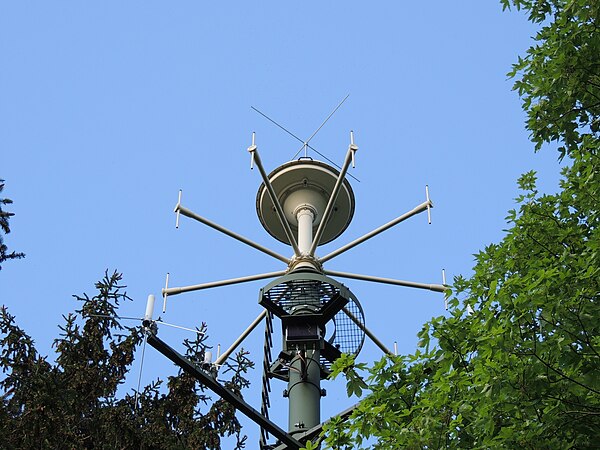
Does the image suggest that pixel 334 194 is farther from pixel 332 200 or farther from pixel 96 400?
pixel 96 400

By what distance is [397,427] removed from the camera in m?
7.66

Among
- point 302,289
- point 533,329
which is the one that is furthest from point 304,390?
point 533,329

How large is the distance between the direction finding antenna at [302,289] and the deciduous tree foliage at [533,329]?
3.63m

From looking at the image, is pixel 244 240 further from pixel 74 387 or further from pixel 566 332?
pixel 566 332

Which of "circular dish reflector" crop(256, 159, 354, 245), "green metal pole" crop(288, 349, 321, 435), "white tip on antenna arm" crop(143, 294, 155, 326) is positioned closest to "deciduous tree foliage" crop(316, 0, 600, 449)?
"white tip on antenna arm" crop(143, 294, 155, 326)

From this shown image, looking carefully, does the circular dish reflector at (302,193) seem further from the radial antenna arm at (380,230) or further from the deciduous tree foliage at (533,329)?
the deciduous tree foliage at (533,329)

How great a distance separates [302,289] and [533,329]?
7169 mm

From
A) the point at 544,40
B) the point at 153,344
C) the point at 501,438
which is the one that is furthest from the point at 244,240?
the point at 501,438

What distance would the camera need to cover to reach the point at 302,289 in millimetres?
14109

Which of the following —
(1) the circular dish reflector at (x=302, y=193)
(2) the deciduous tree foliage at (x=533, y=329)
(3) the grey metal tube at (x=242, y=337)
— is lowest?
(2) the deciduous tree foliage at (x=533, y=329)

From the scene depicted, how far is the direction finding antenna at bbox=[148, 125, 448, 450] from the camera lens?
1366 centimetres

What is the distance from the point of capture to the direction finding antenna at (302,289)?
44.8 ft

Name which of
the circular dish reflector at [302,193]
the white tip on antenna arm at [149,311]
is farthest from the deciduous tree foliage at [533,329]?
the circular dish reflector at [302,193]

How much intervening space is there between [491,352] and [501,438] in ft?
2.11
